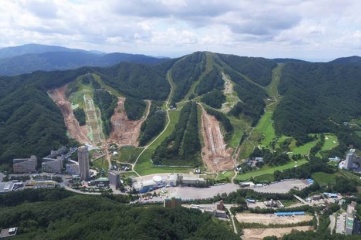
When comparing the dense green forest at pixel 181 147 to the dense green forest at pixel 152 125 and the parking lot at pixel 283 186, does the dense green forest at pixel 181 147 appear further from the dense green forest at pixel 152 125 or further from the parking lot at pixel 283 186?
the parking lot at pixel 283 186

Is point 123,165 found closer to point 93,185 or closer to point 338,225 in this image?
point 93,185

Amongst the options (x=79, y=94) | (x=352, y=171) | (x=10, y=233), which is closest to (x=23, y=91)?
(x=79, y=94)

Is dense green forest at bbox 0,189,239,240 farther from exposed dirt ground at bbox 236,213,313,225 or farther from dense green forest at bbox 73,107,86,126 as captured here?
dense green forest at bbox 73,107,86,126

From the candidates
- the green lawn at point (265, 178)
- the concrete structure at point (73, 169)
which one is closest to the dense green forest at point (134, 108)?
the concrete structure at point (73, 169)

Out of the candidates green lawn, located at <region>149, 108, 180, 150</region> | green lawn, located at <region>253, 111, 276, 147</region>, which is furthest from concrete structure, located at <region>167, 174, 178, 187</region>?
green lawn, located at <region>253, 111, 276, 147</region>

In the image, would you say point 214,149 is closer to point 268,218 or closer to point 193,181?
point 193,181

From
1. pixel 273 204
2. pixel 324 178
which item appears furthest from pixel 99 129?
pixel 324 178
